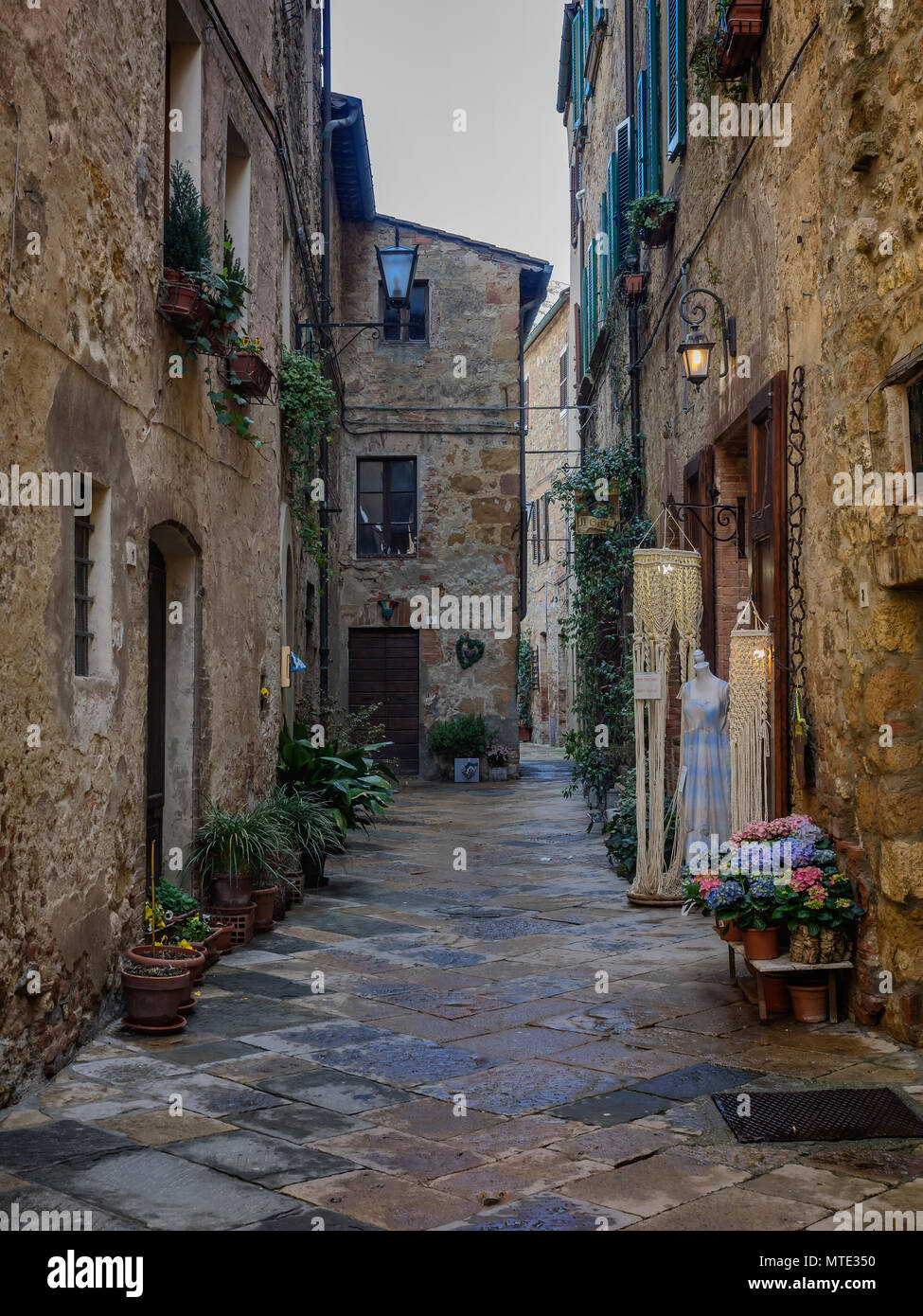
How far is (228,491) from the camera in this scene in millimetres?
7824

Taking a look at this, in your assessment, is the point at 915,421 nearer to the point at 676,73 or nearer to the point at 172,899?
the point at 172,899

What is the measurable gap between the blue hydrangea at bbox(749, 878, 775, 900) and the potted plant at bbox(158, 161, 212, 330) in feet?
12.5

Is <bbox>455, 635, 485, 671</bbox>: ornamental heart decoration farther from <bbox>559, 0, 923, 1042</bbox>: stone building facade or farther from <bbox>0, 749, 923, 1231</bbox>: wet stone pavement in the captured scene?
<bbox>0, 749, 923, 1231</bbox>: wet stone pavement

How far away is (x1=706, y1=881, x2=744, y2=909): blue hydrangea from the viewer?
5383 mm

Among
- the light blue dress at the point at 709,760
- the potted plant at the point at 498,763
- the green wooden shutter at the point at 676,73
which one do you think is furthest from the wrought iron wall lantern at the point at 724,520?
the potted plant at the point at 498,763

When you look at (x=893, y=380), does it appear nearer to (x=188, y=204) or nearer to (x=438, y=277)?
(x=188, y=204)

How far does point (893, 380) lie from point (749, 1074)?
266 cm

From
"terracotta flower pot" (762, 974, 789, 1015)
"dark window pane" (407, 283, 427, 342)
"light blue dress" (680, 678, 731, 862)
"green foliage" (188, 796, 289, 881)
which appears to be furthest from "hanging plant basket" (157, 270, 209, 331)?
"dark window pane" (407, 283, 427, 342)

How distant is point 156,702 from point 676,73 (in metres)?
6.39

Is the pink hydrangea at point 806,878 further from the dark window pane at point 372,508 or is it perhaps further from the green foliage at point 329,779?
the dark window pane at point 372,508

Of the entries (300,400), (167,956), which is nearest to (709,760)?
(167,956)

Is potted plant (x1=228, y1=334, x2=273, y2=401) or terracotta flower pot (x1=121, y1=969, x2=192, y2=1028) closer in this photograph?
terracotta flower pot (x1=121, y1=969, x2=192, y2=1028)

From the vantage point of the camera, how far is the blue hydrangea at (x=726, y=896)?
212 inches

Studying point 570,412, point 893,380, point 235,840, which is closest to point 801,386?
point 893,380
